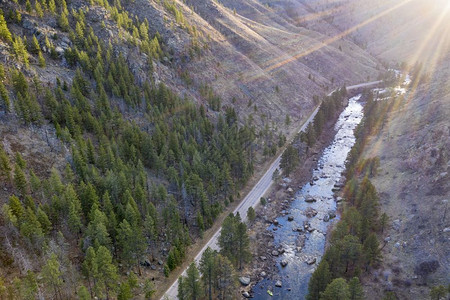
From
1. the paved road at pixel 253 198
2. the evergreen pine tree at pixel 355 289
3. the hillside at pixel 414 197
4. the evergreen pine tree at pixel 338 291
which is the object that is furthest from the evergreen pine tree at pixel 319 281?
the paved road at pixel 253 198

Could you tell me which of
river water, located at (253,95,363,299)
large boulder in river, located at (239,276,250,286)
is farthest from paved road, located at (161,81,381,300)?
large boulder in river, located at (239,276,250,286)

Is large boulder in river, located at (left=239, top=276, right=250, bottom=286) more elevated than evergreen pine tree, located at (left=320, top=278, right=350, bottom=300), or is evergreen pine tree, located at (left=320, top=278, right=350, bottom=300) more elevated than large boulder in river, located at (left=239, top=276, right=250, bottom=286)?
evergreen pine tree, located at (left=320, top=278, right=350, bottom=300)

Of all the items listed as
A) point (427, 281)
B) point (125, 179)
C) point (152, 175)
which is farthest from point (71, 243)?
point (427, 281)

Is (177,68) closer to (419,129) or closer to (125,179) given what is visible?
(125,179)

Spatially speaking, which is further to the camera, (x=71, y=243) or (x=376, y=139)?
(x=376, y=139)

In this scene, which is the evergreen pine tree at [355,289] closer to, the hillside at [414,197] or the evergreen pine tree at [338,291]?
the evergreen pine tree at [338,291]

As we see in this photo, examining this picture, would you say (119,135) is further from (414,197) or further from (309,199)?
(414,197)

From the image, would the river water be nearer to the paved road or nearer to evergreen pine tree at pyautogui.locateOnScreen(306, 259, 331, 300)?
evergreen pine tree at pyautogui.locateOnScreen(306, 259, 331, 300)
